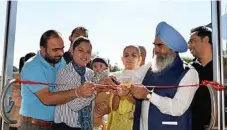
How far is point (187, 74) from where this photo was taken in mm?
2445

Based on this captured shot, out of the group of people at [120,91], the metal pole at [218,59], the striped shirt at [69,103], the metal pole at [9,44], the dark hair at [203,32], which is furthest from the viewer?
the dark hair at [203,32]

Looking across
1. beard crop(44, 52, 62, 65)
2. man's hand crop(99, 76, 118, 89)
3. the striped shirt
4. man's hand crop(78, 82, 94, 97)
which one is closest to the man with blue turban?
man's hand crop(99, 76, 118, 89)

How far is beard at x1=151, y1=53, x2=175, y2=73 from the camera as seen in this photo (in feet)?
A: 8.35

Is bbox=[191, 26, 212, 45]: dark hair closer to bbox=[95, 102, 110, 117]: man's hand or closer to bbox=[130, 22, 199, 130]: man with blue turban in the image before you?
bbox=[130, 22, 199, 130]: man with blue turban

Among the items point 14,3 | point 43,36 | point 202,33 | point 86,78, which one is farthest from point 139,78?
point 14,3

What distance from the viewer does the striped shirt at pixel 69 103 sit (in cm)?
250

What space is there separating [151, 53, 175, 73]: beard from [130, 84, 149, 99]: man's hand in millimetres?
236

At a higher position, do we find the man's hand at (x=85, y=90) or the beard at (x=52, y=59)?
the beard at (x=52, y=59)

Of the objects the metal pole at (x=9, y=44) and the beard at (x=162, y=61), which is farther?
the beard at (x=162, y=61)

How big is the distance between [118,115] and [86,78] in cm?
37

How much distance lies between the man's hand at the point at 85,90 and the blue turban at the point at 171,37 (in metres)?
0.64

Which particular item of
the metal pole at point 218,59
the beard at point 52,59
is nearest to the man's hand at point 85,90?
the beard at point 52,59

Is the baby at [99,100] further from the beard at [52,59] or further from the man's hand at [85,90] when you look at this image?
the beard at [52,59]

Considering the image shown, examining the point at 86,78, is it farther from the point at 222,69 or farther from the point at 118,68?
the point at 222,69
